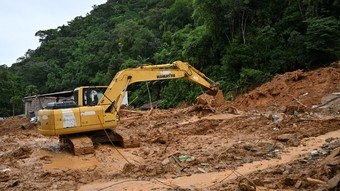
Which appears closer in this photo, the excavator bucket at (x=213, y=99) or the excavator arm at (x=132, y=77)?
the excavator arm at (x=132, y=77)

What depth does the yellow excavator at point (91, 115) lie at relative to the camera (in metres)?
10.5

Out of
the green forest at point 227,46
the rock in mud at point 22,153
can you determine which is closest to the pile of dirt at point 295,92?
the green forest at point 227,46

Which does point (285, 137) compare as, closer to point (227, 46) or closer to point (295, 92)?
point (295, 92)

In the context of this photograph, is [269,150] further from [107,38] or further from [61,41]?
[61,41]

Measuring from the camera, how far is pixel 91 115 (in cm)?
1095

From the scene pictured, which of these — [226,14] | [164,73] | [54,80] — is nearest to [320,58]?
[226,14]

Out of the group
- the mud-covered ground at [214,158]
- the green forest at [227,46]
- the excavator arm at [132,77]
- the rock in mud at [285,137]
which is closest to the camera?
the mud-covered ground at [214,158]

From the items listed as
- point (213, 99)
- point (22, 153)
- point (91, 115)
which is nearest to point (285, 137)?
point (91, 115)

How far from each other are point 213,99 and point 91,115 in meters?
7.20

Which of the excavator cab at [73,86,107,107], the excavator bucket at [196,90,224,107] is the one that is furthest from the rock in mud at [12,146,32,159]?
the excavator bucket at [196,90,224,107]

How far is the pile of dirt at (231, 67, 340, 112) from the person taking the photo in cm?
1558

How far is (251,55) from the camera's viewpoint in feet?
82.2

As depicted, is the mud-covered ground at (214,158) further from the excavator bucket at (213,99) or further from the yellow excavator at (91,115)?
the excavator bucket at (213,99)

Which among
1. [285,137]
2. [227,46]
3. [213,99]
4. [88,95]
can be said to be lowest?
[285,137]
